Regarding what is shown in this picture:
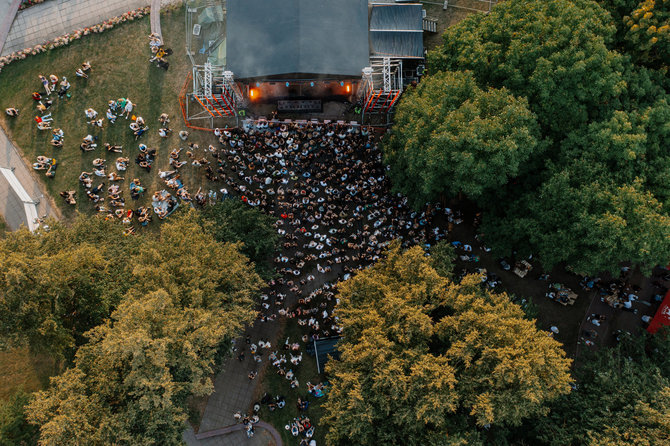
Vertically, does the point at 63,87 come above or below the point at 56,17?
below

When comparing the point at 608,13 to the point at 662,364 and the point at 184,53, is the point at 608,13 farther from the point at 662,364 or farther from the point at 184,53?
the point at 184,53

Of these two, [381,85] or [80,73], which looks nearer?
[381,85]

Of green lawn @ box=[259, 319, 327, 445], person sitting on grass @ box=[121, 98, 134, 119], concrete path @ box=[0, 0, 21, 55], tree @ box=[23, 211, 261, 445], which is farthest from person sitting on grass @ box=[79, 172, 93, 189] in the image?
green lawn @ box=[259, 319, 327, 445]

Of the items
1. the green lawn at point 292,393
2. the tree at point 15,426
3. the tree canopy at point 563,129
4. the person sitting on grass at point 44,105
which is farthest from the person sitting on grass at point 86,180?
the tree canopy at point 563,129

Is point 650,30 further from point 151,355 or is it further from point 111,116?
point 111,116

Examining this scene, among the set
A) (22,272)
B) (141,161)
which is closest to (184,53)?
(141,161)

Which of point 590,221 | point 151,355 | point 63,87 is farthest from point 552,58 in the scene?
point 63,87
